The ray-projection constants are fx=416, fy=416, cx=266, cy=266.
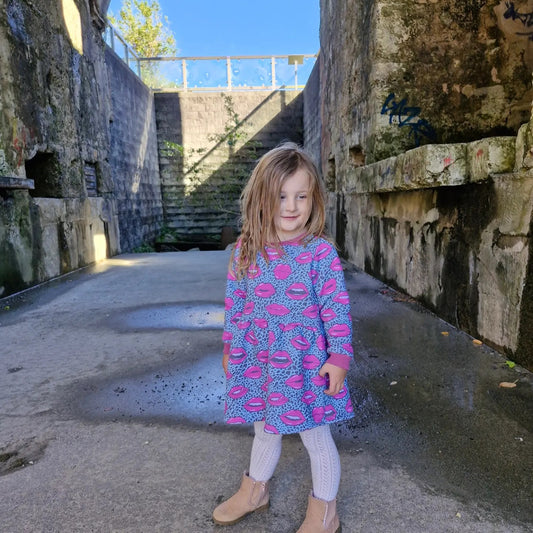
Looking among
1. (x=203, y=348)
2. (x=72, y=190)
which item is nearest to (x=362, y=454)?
(x=203, y=348)

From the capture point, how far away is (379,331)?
10.3ft

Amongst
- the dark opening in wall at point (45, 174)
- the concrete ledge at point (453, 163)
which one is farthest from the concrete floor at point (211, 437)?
the dark opening in wall at point (45, 174)

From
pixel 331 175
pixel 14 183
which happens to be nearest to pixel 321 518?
pixel 14 183

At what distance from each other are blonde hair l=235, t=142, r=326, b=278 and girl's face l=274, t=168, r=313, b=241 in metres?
0.01

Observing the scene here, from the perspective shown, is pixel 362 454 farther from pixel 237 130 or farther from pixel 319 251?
pixel 237 130

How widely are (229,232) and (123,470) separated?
10574 mm

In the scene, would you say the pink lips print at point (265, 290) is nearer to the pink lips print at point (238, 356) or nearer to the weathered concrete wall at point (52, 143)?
the pink lips print at point (238, 356)

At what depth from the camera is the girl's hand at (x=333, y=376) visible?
124cm

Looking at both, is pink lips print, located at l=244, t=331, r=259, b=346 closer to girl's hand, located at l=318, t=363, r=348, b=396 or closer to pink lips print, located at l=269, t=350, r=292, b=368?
pink lips print, located at l=269, t=350, r=292, b=368

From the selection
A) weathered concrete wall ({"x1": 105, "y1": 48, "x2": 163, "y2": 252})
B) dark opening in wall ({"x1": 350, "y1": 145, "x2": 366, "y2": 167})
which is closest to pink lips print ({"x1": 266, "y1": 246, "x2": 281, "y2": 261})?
dark opening in wall ({"x1": 350, "y1": 145, "x2": 366, "y2": 167})

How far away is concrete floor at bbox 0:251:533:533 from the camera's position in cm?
137

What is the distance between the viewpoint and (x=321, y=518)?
4.17 ft

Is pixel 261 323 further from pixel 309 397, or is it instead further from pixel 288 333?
pixel 309 397

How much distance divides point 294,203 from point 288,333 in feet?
1.32
